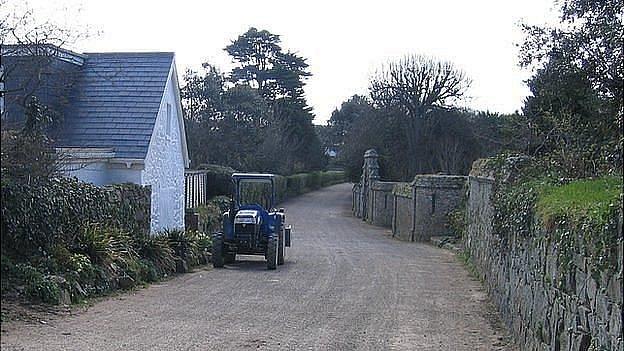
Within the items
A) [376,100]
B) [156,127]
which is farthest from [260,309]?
[376,100]

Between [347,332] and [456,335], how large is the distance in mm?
1528

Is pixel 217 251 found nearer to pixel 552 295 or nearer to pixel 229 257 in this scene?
pixel 229 257

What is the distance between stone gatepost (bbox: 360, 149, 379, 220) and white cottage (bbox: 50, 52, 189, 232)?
2483 centimetres

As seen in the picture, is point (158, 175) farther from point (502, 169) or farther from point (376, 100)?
point (376, 100)

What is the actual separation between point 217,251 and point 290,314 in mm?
7767

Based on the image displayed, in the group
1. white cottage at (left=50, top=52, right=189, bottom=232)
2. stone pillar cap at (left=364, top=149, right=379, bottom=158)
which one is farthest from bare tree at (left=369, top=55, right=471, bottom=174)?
white cottage at (left=50, top=52, right=189, bottom=232)

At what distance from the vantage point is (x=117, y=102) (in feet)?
79.3

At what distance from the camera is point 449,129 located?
168 feet

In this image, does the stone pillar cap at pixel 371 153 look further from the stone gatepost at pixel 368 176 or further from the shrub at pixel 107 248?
the shrub at pixel 107 248

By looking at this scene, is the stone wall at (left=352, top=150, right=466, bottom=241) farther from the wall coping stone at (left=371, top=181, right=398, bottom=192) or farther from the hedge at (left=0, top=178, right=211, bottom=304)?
the hedge at (left=0, top=178, right=211, bottom=304)

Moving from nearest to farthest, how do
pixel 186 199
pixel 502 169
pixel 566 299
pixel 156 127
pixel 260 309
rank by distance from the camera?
pixel 566 299 < pixel 260 309 < pixel 502 169 < pixel 156 127 < pixel 186 199

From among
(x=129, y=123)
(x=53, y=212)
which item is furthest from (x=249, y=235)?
(x=53, y=212)

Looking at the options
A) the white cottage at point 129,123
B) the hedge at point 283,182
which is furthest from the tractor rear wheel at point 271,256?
the hedge at point 283,182

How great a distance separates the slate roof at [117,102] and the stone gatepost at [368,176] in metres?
26.4
